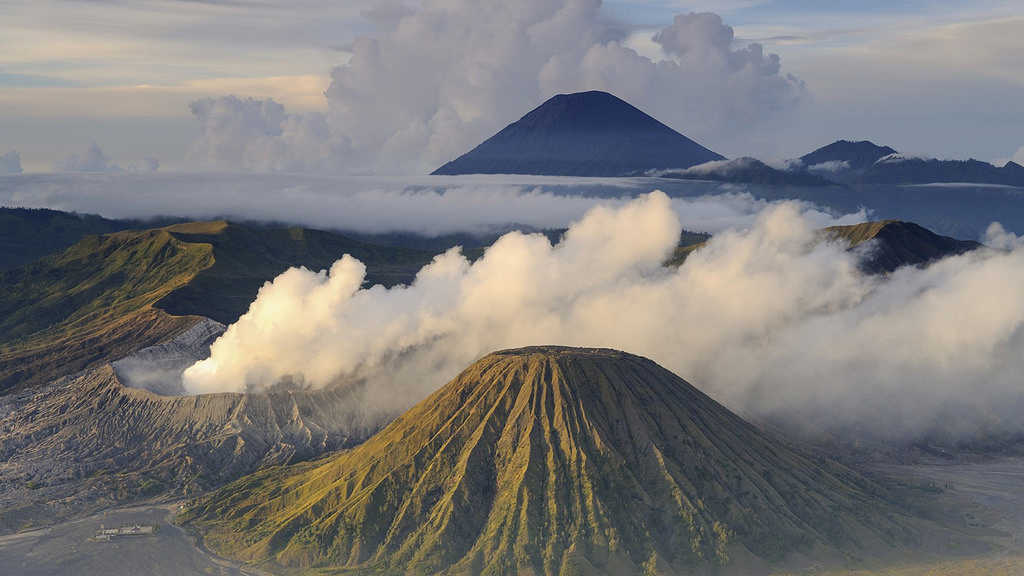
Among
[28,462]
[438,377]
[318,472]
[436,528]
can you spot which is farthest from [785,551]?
[28,462]

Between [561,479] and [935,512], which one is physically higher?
[561,479]

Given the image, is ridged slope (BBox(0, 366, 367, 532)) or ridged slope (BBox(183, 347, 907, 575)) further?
ridged slope (BBox(0, 366, 367, 532))

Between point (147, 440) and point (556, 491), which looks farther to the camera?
point (147, 440)

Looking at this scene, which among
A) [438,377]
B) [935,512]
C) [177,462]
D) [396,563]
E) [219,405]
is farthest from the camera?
[438,377]

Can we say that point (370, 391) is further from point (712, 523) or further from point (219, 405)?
point (712, 523)

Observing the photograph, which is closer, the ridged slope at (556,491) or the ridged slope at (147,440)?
the ridged slope at (556,491)

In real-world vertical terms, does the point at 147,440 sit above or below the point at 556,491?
below

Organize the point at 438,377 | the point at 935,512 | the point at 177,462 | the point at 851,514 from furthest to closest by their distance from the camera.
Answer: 1. the point at 438,377
2. the point at 177,462
3. the point at 935,512
4. the point at 851,514

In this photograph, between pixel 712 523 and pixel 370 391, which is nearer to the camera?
pixel 712 523
